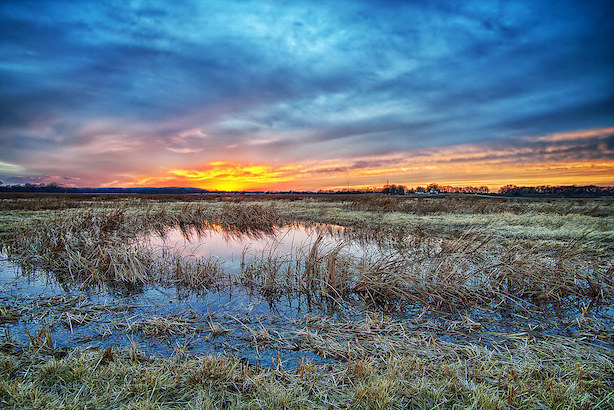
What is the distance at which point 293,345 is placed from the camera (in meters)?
4.55

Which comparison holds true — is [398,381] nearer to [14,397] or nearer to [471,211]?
[14,397]

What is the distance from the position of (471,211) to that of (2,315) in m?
30.5

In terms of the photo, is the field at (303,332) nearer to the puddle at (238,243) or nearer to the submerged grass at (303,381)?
the submerged grass at (303,381)

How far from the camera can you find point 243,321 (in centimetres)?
545

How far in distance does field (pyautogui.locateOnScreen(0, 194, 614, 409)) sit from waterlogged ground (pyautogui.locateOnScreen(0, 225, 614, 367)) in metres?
0.04

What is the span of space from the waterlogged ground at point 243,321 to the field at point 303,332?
0.04 metres

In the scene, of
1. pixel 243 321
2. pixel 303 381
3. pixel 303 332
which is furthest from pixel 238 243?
pixel 303 381

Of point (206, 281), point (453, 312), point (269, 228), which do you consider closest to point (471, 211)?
point (269, 228)

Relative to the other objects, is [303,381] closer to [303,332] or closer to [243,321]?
[303,332]

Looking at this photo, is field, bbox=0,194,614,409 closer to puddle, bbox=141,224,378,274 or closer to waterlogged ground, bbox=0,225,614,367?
waterlogged ground, bbox=0,225,614,367

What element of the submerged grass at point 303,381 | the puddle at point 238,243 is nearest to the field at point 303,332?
the submerged grass at point 303,381

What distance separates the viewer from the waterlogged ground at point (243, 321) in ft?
14.8

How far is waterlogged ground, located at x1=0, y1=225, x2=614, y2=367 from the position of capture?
452cm

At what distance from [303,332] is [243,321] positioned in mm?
1292
